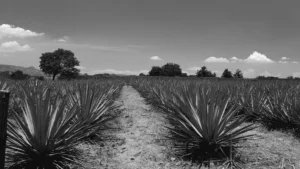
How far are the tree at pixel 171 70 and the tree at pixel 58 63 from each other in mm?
47452

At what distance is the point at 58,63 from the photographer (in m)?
51.3

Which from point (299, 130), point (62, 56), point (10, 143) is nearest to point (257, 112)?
point (299, 130)

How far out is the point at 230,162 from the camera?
2895 millimetres

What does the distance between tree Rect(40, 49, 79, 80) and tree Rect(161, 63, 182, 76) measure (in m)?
47.5

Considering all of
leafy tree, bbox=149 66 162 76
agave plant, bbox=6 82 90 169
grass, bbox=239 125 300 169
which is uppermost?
leafy tree, bbox=149 66 162 76

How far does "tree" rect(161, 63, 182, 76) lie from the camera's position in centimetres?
9444

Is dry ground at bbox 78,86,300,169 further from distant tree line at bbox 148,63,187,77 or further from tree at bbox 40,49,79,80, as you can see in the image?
distant tree line at bbox 148,63,187,77

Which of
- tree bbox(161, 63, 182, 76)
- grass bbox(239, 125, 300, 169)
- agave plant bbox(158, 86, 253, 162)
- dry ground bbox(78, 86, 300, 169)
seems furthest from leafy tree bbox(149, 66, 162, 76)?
agave plant bbox(158, 86, 253, 162)

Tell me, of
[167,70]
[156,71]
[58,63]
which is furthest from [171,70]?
[58,63]

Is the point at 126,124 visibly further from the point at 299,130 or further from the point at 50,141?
the point at 299,130

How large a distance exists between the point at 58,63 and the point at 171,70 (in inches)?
2122

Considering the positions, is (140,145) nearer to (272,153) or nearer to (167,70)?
(272,153)

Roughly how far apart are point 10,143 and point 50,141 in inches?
17.8

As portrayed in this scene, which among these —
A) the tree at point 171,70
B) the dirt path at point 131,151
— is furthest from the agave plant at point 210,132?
the tree at point 171,70
